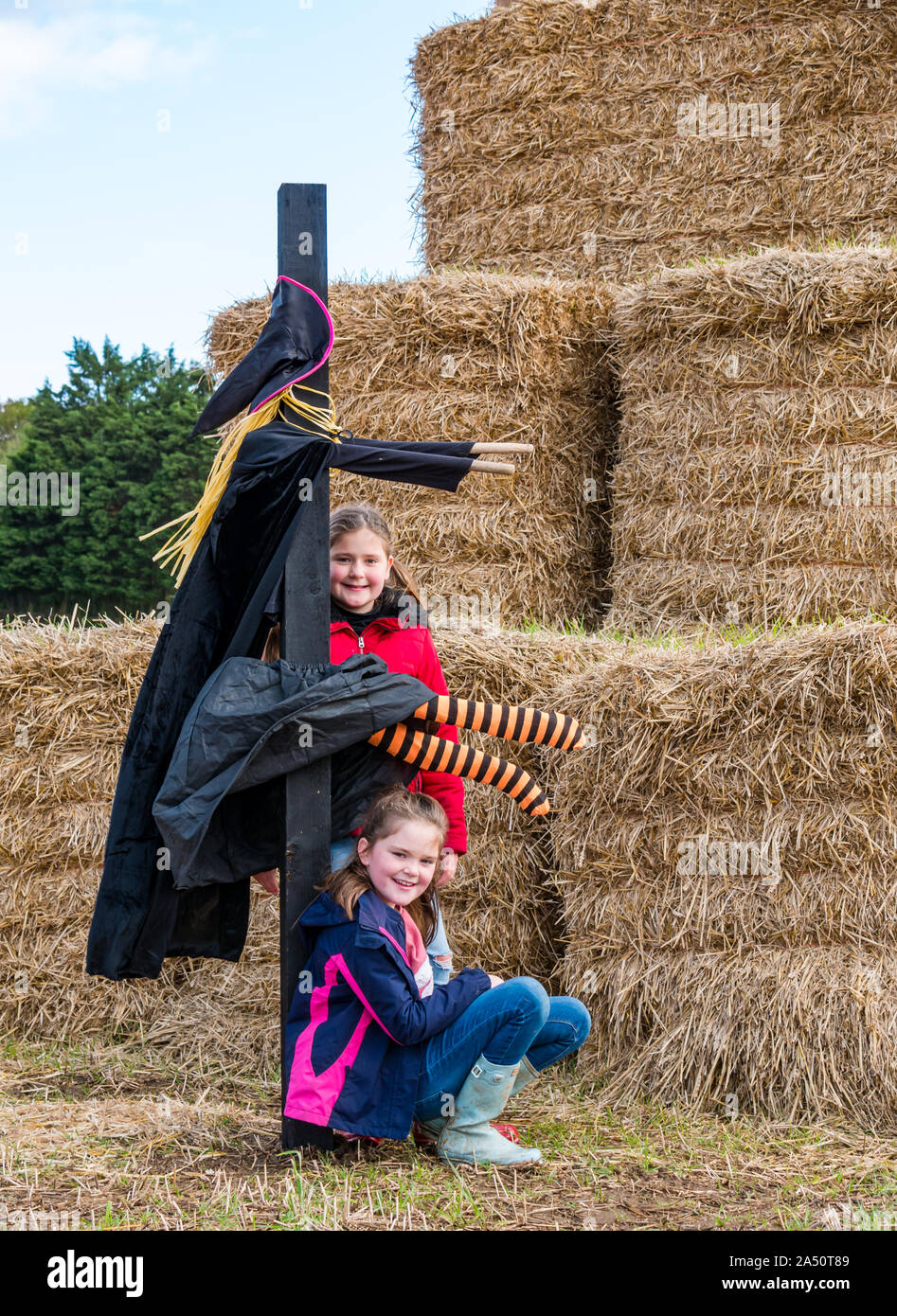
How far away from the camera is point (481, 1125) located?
9.95ft

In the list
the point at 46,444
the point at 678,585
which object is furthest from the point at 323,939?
the point at 46,444

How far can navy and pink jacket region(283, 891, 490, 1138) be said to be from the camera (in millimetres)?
2846

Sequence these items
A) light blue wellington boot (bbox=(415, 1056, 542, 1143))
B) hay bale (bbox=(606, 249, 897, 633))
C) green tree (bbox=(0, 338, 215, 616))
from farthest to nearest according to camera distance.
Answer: green tree (bbox=(0, 338, 215, 616)), hay bale (bbox=(606, 249, 897, 633)), light blue wellington boot (bbox=(415, 1056, 542, 1143))

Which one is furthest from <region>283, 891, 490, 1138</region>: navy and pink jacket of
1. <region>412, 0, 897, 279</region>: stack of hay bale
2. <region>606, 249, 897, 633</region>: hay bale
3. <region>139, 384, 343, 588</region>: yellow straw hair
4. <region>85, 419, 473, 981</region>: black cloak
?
<region>412, 0, 897, 279</region>: stack of hay bale

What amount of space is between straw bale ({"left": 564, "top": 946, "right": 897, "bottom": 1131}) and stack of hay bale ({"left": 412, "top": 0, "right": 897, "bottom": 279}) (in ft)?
11.4

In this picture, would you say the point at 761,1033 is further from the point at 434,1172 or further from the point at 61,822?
the point at 61,822

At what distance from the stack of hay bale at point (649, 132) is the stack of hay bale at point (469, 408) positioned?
2.95ft

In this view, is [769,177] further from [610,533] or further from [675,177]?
[610,533]

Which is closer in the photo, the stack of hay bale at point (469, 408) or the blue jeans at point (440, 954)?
the blue jeans at point (440, 954)

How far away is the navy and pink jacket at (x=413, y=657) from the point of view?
10.6 feet

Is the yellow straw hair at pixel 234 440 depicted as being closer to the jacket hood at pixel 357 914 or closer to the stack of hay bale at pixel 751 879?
the jacket hood at pixel 357 914

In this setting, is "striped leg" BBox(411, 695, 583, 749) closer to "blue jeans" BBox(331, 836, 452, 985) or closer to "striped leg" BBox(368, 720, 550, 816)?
"striped leg" BBox(368, 720, 550, 816)

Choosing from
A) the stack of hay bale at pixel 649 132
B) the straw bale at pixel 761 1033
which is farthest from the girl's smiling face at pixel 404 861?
the stack of hay bale at pixel 649 132

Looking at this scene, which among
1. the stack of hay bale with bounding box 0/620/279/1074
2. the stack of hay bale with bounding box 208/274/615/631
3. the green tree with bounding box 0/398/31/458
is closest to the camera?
the stack of hay bale with bounding box 0/620/279/1074
